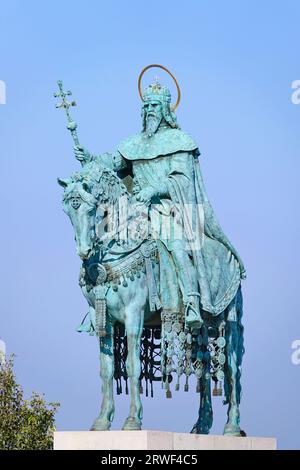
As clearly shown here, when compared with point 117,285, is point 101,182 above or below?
above

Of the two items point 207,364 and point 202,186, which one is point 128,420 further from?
point 202,186

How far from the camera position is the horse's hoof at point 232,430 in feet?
91.9

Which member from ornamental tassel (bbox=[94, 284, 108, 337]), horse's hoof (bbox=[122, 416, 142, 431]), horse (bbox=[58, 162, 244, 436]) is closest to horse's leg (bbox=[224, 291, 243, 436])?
horse (bbox=[58, 162, 244, 436])

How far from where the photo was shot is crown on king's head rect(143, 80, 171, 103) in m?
27.8

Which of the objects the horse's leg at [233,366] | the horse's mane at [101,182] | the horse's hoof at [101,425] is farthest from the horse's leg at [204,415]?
the horse's mane at [101,182]

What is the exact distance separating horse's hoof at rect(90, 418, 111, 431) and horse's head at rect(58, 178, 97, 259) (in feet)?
7.98

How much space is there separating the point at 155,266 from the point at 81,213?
1888 mm

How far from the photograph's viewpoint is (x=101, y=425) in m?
26.1

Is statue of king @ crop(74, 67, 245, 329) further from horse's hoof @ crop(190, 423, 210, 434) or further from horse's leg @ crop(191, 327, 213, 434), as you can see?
horse's hoof @ crop(190, 423, 210, 434)

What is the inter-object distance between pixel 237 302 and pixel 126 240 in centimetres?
278

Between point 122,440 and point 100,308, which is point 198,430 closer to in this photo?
point 122,440

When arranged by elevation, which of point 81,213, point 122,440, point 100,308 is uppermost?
point 81,213

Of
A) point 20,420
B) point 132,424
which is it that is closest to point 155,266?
point 132,424

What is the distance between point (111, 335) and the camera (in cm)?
2658
